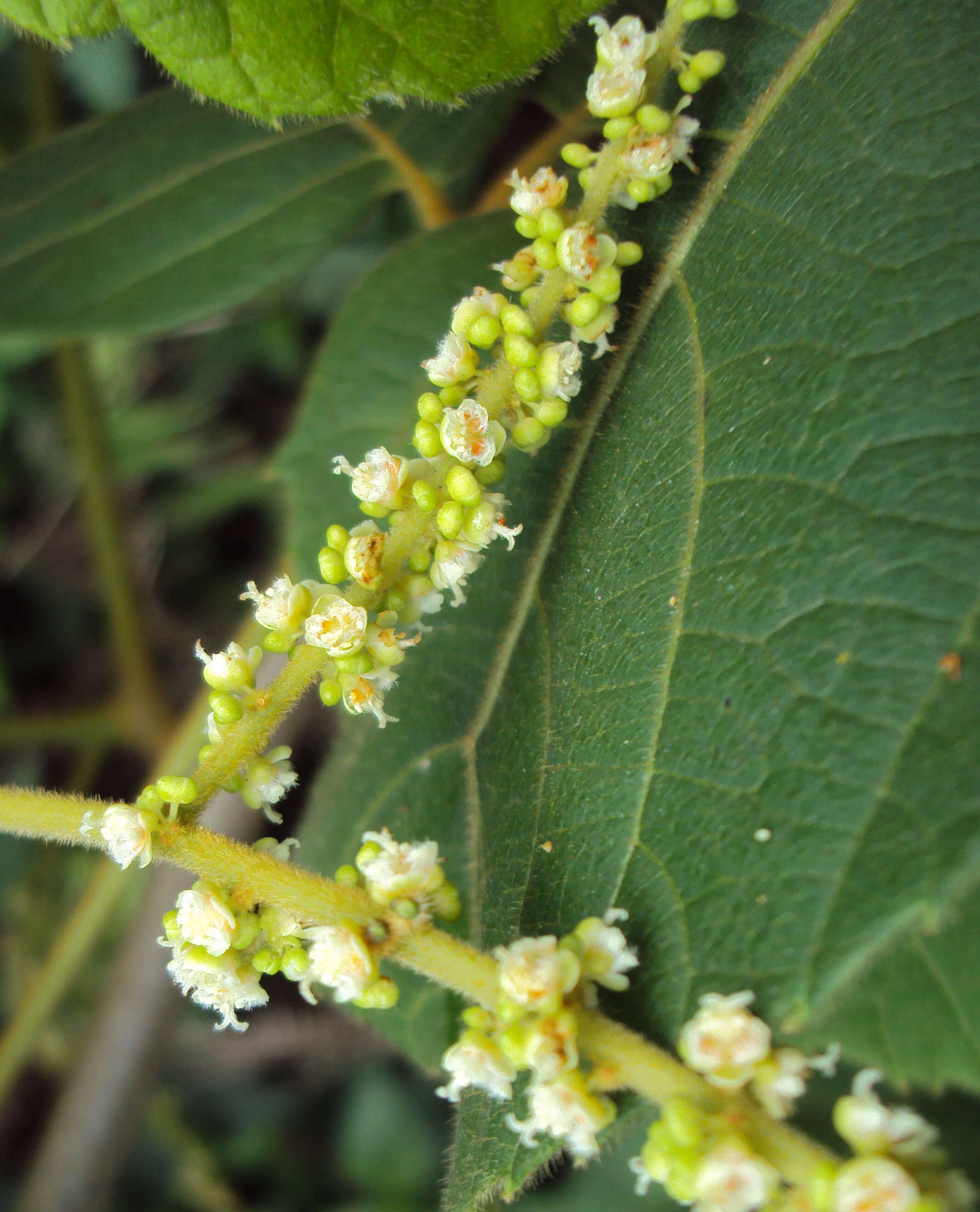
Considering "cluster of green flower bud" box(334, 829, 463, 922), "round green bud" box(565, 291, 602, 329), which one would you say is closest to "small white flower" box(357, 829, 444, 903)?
"cluster of green flower bud" box(334, 829, 463, 922)

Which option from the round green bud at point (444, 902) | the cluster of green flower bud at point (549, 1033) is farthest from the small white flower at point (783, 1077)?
the round green bud at point (444, 902)

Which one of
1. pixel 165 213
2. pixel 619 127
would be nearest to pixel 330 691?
pixel 619 127

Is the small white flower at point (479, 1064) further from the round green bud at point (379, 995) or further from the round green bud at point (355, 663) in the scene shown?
the round green bud at point (355, 663)

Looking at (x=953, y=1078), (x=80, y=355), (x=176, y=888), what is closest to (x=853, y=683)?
(x=953, y=1078)

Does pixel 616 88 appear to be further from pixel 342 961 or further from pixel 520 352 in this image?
pixel 342 961

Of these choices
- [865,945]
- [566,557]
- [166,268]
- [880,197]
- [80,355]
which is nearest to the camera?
[865,945]

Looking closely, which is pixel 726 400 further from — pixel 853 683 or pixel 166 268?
pixel 166 268
